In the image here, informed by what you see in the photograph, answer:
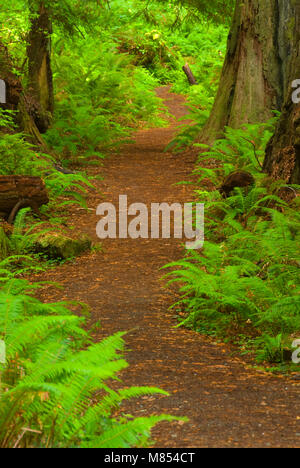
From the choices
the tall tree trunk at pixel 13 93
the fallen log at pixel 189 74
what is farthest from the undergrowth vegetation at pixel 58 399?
the fallen log at pixel 189 74

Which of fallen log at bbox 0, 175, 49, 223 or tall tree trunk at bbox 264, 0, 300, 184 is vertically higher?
tall tree trunk at bbox 264, 0, 300, 184

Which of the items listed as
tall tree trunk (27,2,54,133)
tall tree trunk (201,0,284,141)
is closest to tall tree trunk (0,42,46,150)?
Answer: tall tree trunk (27,2,54,133)

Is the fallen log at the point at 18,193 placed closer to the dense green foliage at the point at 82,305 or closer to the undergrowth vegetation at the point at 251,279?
the dense green foliage at the point at 82,305

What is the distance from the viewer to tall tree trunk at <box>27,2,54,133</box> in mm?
12133

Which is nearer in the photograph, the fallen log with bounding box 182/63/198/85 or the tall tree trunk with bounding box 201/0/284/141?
the tall tree trunk with bounding box 201/0/284/141

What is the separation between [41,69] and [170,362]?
10131mm

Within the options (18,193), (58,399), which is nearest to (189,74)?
(18,193)

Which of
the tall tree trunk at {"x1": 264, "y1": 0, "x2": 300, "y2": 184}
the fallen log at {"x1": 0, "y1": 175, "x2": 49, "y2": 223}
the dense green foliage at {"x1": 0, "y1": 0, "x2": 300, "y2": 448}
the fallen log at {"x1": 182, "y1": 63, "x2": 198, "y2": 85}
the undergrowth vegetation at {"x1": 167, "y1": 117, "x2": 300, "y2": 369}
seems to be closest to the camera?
the dense green foliage at {"x1": 0, "y1": 0, "x2": 300, "y2": 448}

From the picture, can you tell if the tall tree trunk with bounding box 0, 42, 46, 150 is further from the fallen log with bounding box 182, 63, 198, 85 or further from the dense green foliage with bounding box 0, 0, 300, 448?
the fallen log with bounding box 182, 63, 198, 85

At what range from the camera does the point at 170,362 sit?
13.5ft

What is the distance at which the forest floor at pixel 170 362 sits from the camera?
3.02 m

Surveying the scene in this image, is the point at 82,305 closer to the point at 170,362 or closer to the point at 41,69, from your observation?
the point at 170,362

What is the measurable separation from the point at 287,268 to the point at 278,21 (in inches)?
263

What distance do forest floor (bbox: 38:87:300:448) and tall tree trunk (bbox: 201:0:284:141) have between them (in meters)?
4.00
